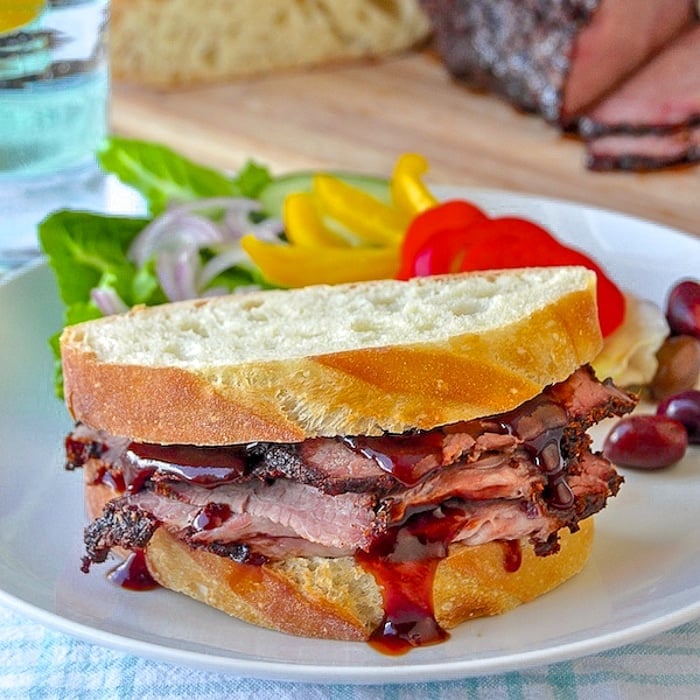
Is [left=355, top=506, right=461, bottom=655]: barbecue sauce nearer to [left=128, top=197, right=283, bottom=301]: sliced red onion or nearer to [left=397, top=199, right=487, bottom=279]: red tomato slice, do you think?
[left=397, top=199, right=487, bottom=279]: red tomato slice

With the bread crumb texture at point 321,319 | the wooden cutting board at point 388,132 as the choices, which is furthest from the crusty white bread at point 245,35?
the bread crumb texture at point 321,319

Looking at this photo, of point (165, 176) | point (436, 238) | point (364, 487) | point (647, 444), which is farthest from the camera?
point (165, 176)

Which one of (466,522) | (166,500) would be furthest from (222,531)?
(466,522)

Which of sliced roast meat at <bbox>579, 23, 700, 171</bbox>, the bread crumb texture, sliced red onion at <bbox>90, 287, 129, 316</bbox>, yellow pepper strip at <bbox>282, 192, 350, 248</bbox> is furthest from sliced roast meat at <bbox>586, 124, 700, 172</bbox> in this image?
the bread crumb texture

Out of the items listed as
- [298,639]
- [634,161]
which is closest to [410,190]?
[634,161]

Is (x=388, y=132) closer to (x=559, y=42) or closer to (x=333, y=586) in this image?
(x=559, y=42)

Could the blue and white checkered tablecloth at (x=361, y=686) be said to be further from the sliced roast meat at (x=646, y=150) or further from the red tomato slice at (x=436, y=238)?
the sliced roast meat at (x=646, y=150)
